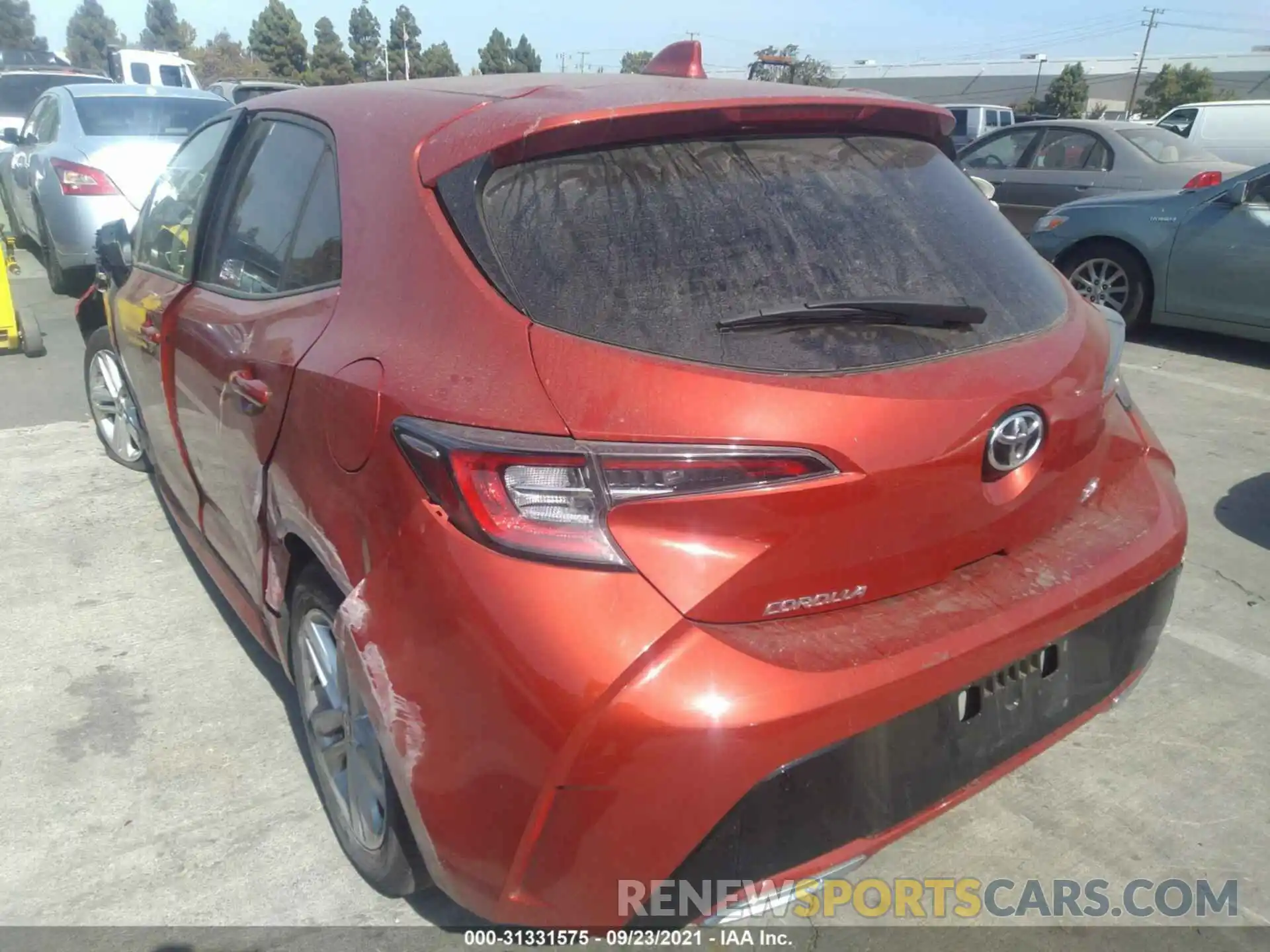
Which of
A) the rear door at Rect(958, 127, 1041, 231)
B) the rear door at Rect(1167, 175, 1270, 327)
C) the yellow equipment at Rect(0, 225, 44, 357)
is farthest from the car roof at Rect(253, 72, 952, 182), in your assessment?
the rear door at Rect(958, 127, 1041, 231)

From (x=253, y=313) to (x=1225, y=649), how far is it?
306 centimetres

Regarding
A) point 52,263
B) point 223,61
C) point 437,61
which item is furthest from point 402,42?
point 52,263

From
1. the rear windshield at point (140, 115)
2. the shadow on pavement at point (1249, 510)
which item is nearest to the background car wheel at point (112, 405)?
the rear windshield at point (140, 115)

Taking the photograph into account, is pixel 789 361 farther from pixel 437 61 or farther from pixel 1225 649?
pixel 437 61

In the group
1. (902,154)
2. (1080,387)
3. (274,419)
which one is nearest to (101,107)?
(274,419)

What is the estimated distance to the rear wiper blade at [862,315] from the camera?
1768 millimetres

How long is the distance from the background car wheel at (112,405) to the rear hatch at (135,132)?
309cm

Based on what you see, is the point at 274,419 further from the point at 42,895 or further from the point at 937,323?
the point at 937,323

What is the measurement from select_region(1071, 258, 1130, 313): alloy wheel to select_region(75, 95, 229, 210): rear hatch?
251 inches

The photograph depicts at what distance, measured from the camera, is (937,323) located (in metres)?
1.92

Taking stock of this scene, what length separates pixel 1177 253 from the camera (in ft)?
22.1

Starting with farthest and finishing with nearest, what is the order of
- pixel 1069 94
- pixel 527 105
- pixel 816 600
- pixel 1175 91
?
pixel 1069 94 < pixel 1175 91 < pixel 527 105 < pixel 816 600

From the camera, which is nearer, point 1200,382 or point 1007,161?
point 1200,382

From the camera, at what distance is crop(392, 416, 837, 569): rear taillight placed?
1.60m
